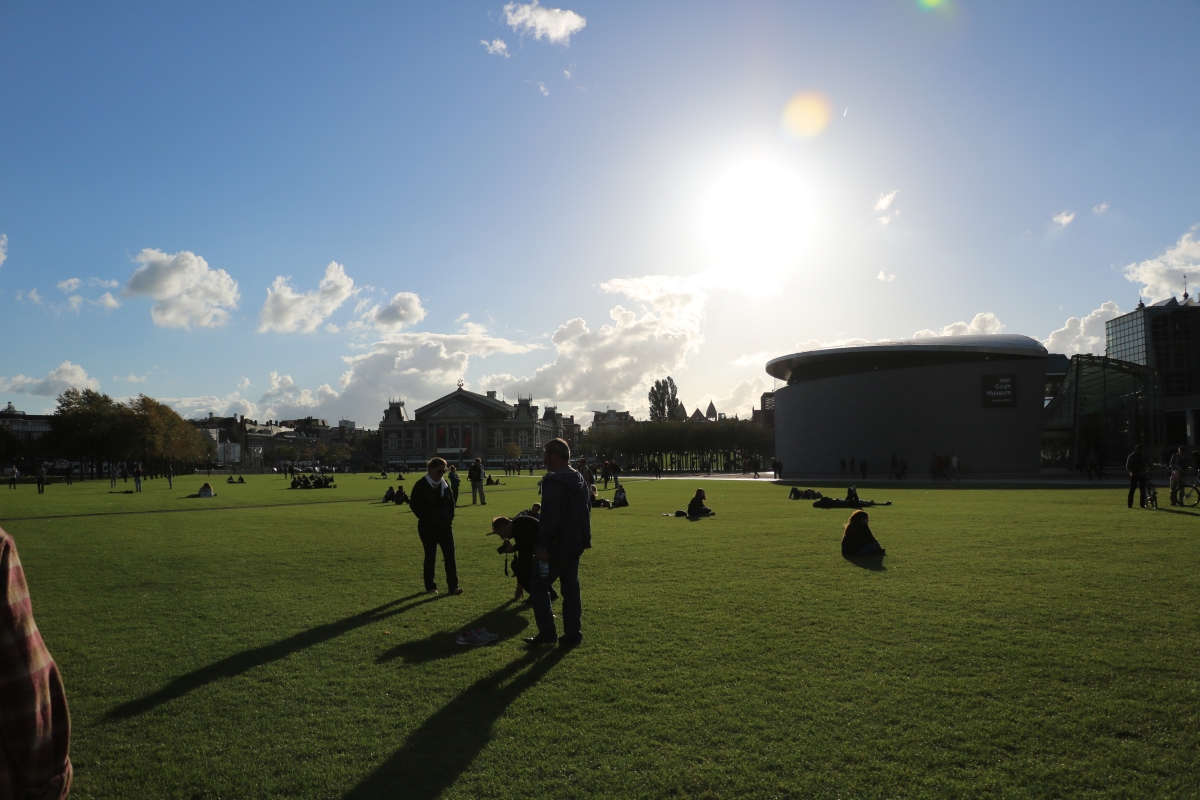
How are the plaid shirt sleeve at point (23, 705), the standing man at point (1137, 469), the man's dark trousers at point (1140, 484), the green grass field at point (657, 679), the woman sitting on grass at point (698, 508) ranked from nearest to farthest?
the plaid shirt sleeve at point (23, 705), the green grass field at point (657, 679), the standing man at point (1137, 469), the man's dark trousers at point (1140, 484), the woman sitting on grass at point (698, 508)

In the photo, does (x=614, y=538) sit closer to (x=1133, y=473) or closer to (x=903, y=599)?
(x=903, y=599)

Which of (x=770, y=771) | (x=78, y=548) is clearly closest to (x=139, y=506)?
(x=78, y=548)

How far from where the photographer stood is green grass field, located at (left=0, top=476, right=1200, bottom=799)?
4711 millimetres

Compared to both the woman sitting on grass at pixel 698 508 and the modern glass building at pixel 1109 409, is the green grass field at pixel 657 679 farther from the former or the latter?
the modern glass building at pixel 1109 409

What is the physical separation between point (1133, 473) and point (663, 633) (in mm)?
20102

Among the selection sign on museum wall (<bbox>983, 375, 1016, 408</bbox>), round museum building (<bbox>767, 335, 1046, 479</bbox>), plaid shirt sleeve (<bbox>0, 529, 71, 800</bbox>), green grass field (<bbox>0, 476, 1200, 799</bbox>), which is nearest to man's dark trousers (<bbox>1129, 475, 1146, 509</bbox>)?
green grass field (<bbox>0, 476, 1200, 799</bbox>)

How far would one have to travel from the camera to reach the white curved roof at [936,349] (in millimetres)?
56531

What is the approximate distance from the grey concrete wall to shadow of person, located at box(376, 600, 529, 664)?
5266 cm

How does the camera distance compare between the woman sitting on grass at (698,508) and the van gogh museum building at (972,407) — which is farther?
the van gogh museum building at (972,407)

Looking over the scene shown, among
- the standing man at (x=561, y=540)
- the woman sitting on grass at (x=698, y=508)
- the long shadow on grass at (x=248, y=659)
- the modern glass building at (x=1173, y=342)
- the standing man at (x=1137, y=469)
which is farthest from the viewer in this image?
the modern glass building at (x=1173, y=342)

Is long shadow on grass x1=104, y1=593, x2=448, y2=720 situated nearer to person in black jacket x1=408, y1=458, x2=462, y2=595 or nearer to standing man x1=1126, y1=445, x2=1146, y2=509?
person in black jacket x1=408, y1=458, x2=462, y2=595

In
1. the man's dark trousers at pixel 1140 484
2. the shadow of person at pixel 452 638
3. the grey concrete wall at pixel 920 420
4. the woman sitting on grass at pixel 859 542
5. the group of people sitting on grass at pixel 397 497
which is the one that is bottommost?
the group of people sitting on grass at pixel 397 497

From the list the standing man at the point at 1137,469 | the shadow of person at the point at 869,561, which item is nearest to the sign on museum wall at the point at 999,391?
the standing man at the point at 1137,469

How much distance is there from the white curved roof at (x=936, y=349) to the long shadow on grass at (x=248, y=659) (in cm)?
5704
